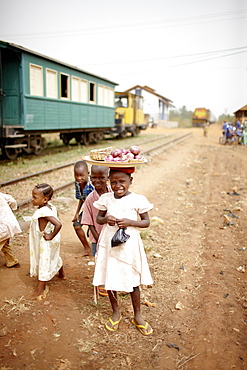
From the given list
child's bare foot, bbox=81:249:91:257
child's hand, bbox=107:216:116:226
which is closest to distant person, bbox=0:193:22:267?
child's bare foot, bbox=81:249:91:257

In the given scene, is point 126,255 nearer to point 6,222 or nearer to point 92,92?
point 6,222

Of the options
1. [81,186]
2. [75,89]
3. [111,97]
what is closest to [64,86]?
[75,89]

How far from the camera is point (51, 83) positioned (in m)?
12.2

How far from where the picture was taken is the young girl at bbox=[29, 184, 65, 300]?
303 centimetres

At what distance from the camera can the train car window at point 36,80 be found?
36.1ft

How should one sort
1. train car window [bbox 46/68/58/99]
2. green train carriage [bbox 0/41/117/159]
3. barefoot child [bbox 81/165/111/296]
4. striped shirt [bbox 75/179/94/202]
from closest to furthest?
barefoot child [bbox 81/165/111/296] < striped shirt [bbox 75/179/94/202] < green train carriage [bbox 0/41/117/159] < train car window [bbox 46/68/58/99]

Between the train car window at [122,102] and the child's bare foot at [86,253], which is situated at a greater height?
the train car window at [122,102]

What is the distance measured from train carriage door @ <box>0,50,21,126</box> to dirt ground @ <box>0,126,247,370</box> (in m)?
6.40

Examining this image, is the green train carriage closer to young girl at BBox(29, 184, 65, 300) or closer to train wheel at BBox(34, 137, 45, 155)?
train wheel at BBox(34, 137, 45, 155)

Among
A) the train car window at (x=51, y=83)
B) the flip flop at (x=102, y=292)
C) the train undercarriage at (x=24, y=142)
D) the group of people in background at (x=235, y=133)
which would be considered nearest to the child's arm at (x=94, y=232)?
the flip flop at (x=102, y=292)

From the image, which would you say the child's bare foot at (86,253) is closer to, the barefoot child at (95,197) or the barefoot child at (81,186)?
the barefoot child at (81,186)

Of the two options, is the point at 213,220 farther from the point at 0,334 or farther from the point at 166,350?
the point at 0,334

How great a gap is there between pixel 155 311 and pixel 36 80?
10.2m

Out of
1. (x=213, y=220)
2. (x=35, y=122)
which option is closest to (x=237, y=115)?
(x=35, y=122)
